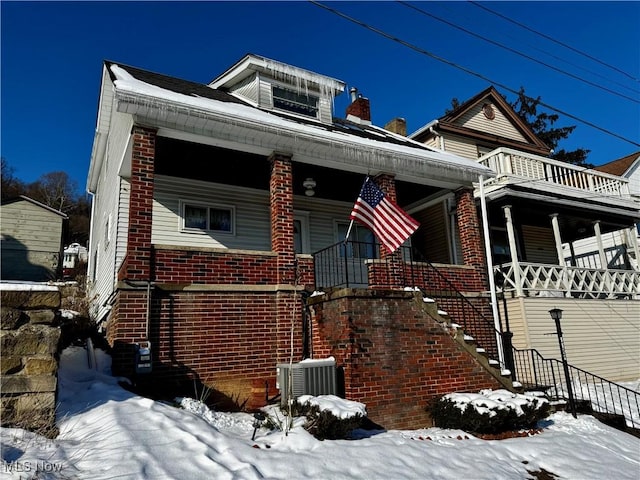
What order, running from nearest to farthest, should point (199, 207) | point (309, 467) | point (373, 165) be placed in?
point (309, 467) → point (373, 165) → point (199, 207)

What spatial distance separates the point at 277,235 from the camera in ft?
28.1

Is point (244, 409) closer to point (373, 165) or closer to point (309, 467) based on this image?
point (309, 467)

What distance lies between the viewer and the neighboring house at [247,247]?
7.14 meters

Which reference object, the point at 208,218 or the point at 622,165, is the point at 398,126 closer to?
the point at 208,218

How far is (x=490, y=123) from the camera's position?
1925 cm

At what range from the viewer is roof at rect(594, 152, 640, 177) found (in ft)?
78.9

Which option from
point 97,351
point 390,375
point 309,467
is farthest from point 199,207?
point 309,467

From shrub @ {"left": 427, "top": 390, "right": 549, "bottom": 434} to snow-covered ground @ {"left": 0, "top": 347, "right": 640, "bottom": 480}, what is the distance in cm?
20

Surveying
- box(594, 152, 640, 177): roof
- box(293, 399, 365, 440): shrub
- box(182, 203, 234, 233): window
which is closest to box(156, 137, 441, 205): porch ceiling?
box(182, 203, 234, 233): window

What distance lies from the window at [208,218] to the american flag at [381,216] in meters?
3.92

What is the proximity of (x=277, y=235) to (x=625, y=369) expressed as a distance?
36.6ft

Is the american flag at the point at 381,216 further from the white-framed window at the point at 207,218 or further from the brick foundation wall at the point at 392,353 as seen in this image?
the white-framed window at the point at 207,218

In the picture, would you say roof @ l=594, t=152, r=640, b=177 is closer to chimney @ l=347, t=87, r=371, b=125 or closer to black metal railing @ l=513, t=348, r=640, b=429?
chimney @ l=347, t=87, r=371, b=125

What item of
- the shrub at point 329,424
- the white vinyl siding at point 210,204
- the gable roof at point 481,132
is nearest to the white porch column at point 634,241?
the gable roof at point 481,132
